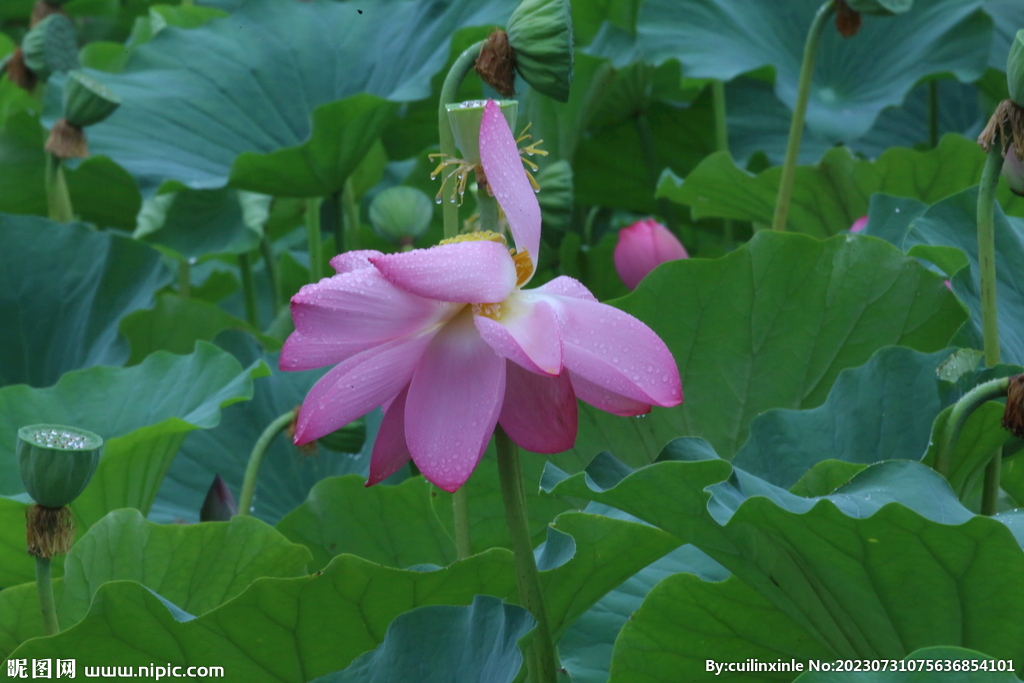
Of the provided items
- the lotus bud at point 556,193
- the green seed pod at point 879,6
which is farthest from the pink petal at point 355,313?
the green seed pod at point 879,6

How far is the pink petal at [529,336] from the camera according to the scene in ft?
1.39

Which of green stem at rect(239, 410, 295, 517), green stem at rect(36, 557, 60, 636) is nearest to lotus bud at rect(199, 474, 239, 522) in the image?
green stem at rect(239, 410, 295, 517)

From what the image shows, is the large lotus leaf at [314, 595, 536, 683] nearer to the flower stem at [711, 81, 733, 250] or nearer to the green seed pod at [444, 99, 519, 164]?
the green seed pod at [444, 99, 519, 164]

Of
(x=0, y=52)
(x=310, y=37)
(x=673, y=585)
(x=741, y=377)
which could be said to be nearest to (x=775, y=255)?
(x=741, y=377)

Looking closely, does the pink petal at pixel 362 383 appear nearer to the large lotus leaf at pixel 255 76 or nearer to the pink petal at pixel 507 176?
the pink petal at pixel 507 176

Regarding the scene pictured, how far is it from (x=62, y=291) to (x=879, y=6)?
103 cm

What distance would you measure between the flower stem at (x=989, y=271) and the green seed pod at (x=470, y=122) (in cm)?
28

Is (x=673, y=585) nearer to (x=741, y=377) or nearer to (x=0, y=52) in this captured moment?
(x=741, y=377)

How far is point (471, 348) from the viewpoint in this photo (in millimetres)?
455

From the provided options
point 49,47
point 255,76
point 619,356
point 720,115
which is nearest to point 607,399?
point 619,356

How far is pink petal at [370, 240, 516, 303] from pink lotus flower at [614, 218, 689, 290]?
74 cm

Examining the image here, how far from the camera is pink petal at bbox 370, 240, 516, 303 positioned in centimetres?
42

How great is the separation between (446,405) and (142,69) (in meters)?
1.34

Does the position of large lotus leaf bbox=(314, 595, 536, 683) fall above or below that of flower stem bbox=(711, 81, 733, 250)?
below
